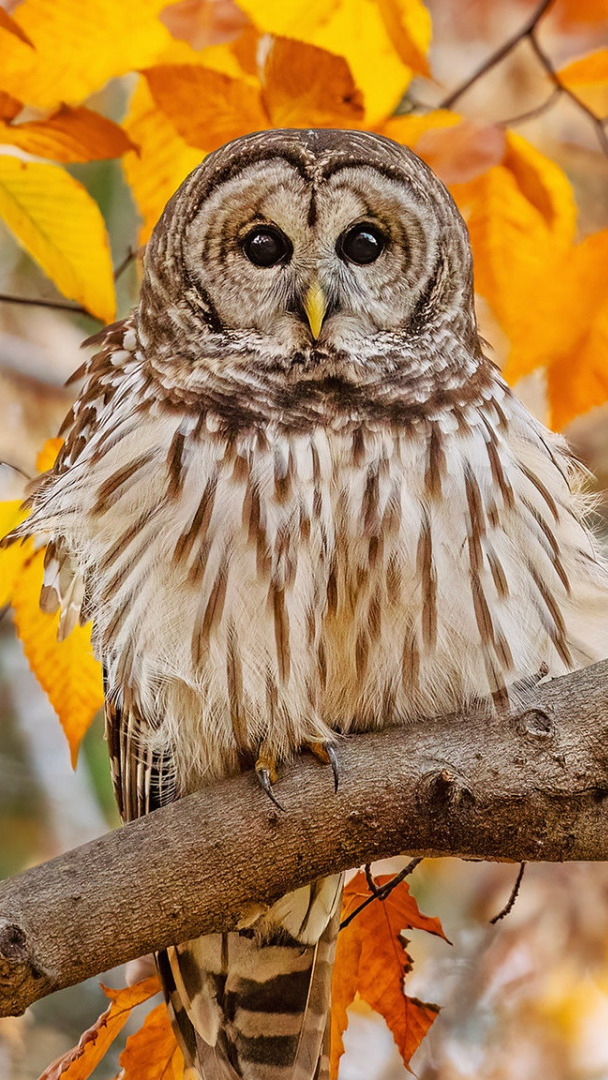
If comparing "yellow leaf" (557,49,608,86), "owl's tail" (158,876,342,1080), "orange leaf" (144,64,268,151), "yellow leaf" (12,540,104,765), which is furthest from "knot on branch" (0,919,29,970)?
"yellow leaf" (557,49,608,86)

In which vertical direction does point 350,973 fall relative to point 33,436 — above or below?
below

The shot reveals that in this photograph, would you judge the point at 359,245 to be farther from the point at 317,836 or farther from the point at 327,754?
the point at 317,836

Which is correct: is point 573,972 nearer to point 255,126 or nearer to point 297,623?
point 297,623

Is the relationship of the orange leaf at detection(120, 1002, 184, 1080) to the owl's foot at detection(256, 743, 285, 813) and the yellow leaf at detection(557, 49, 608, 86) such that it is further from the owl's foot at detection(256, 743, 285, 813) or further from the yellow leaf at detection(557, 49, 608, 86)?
the yellow leaf at detection(557, 49, 608, 86)

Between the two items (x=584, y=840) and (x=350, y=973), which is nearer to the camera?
(x=584, y=840)

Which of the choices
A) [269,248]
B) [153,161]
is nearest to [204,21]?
Answer: [153,161]

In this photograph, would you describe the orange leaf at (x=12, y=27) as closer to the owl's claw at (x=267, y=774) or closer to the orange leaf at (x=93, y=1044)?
the owl's claw at (x=267, y=774)

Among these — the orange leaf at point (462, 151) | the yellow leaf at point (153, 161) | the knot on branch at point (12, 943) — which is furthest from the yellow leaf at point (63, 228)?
the knot on branch at point (12, 943)

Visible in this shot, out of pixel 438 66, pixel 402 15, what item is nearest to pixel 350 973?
pixel 402 15
